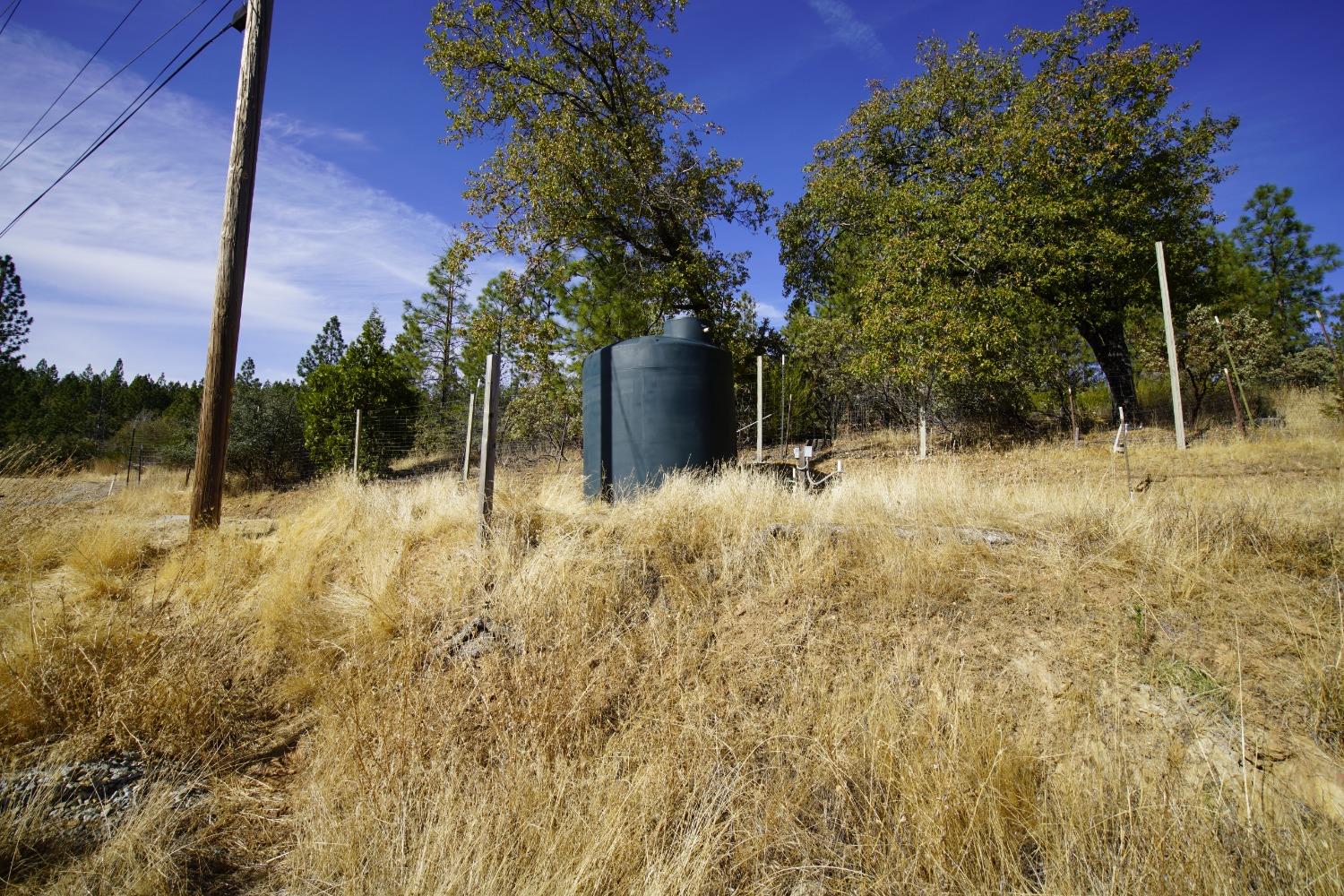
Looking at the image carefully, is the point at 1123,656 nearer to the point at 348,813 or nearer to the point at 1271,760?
the point at 1271,760

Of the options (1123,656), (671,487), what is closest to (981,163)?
(671,487)

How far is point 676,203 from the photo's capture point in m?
14.5

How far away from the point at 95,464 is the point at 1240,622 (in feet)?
97.8

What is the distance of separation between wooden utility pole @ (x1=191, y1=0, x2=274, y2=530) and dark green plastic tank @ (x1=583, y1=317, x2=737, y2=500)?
4082 mm

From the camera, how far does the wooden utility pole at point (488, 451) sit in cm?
493

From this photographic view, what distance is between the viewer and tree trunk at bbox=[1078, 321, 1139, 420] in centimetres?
1591

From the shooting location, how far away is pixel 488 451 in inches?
199

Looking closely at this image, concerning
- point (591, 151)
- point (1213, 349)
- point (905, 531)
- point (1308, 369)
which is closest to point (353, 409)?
→ point (591, 151)

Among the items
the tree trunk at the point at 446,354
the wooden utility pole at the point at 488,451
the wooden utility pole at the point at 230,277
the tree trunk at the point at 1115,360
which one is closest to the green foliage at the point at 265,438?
the tree trunk at the point at 446,354

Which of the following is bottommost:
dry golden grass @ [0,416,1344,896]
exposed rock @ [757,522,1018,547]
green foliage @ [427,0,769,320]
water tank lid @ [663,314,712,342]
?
dry golden grass @ [0,416,1344,896]

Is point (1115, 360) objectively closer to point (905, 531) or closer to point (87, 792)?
point (905, 531)

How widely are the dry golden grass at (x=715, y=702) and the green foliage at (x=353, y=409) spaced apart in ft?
43.1

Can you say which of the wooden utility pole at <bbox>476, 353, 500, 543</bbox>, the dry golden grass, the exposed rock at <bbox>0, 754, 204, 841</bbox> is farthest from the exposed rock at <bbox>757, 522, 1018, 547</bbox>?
the exposed rock at <bbox>0, 754, 204, 841</bbox>

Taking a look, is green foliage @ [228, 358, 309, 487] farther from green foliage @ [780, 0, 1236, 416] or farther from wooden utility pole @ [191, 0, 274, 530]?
green foliage @ [780, 0, 1236, 416]
